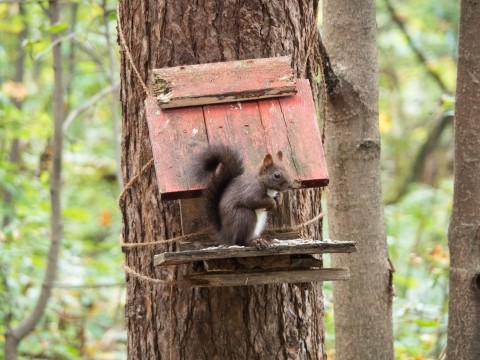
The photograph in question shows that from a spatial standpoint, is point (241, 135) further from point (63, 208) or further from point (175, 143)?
point (63, 208)

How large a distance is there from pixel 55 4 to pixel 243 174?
3158mm

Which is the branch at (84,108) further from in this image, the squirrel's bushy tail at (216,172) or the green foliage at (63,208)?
the squirrel's bushy tail at (216,172)

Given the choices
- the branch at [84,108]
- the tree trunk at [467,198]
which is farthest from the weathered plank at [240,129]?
the branch at [84,108]

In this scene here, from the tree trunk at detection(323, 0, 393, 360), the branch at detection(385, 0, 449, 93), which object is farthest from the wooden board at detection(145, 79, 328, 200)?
the branch at detection(385, 0, 449, 93)

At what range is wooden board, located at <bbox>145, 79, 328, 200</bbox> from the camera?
2451 millimetres

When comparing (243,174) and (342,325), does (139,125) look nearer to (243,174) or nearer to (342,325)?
(243,174)

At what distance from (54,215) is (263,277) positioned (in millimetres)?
2927

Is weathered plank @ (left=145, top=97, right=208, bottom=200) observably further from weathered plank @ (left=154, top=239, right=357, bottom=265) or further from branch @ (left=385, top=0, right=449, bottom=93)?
branch @ (left=385, top=0, right=449, bottom=93)

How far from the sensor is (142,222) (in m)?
2.85

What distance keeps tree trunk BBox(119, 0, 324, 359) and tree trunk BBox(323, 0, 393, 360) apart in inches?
24.5

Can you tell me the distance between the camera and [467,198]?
10.4ft

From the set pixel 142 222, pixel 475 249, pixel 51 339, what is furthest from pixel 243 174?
pixel 51 339

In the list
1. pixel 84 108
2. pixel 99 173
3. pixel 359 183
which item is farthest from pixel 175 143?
pixel 99 173

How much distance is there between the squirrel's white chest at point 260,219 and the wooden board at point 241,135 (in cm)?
12
